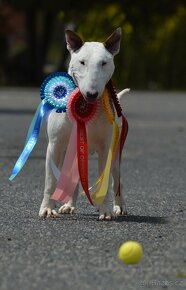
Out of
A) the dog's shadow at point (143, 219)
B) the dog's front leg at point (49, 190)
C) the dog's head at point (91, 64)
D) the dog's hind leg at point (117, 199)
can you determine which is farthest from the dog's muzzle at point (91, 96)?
the dog's shadow at point (143, 219)

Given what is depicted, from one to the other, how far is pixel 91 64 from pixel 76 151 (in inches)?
31.1

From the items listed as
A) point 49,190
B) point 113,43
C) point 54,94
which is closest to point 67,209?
Result: point 49,190

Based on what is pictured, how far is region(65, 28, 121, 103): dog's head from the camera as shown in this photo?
8.55 metres

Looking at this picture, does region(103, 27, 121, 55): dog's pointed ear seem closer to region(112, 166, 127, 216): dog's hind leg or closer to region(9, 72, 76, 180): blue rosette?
region(9, 72, 76, 180): blue rosette

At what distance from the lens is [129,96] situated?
35.4m

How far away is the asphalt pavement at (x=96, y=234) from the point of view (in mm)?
6395

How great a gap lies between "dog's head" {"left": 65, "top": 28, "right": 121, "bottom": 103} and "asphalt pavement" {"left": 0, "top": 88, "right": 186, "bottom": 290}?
3.60ft

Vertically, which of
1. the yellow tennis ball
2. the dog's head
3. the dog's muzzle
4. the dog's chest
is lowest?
the yellow tennis ball

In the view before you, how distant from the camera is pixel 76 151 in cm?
898

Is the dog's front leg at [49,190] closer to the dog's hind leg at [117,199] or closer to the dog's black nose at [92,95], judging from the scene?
the dog's hind leg at [117,199]

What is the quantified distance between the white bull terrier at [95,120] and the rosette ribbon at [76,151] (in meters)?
0.07

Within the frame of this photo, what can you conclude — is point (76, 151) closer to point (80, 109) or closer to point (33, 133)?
point (80, 109)

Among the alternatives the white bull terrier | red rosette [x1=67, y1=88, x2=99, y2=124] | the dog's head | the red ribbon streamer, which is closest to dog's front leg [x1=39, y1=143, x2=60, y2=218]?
the white bull terrier

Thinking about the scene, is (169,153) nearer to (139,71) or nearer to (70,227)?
(70,227)
